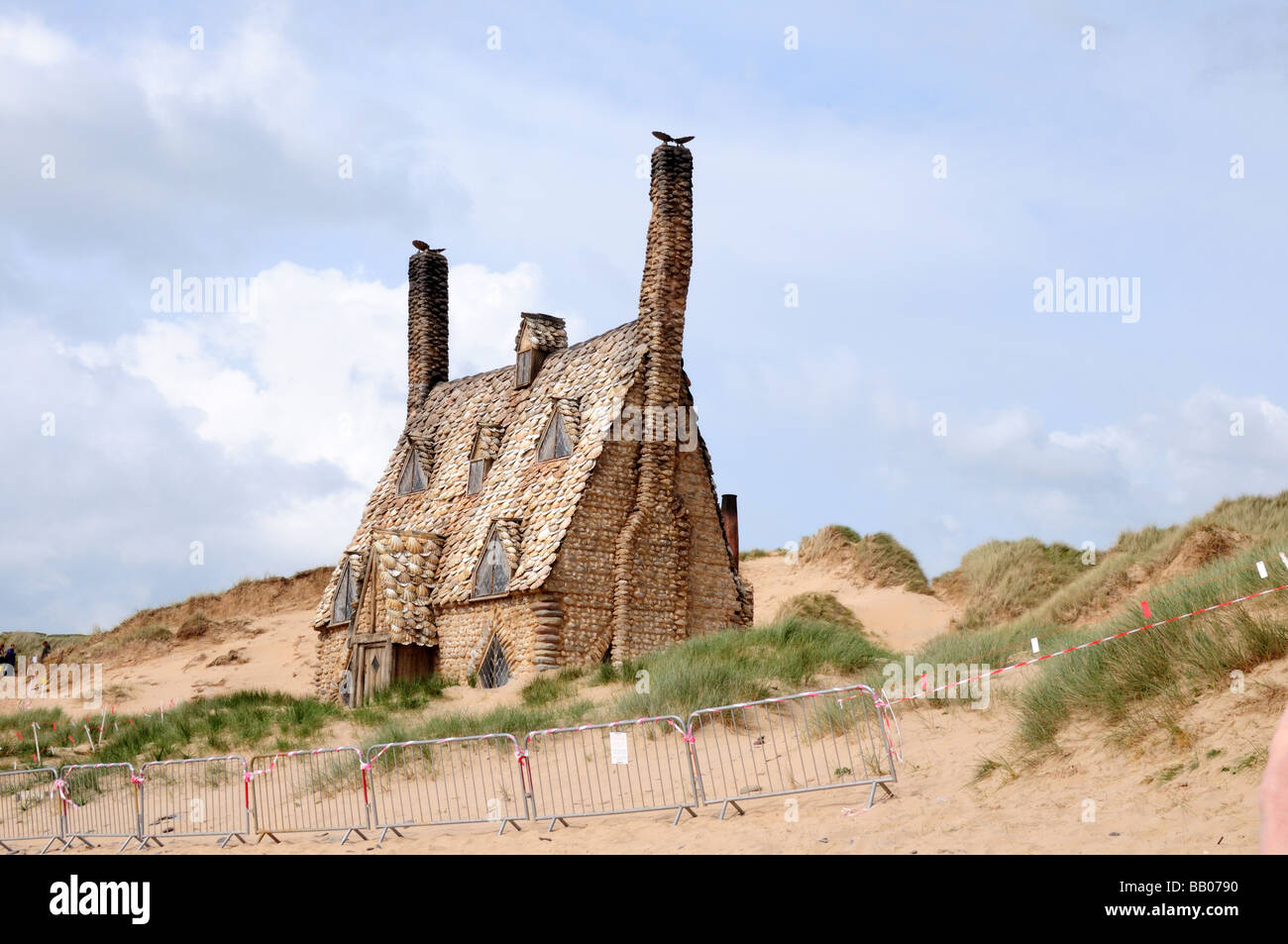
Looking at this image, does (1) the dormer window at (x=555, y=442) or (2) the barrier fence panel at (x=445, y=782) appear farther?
(1) the dormer window at (x=555, y=442)

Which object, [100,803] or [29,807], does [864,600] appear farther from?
[29,807]

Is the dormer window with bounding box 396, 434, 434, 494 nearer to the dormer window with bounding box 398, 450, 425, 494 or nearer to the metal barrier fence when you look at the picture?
the dormer window with bounding box 398, 450, 425, 494

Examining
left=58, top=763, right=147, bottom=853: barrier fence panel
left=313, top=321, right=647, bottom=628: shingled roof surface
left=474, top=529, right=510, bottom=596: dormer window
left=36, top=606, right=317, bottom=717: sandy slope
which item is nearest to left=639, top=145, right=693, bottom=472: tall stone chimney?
left=313, top=321, right=647, bottom=628: shingled roof surface

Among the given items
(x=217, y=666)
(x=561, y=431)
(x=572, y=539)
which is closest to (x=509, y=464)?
(x=561, y=431)

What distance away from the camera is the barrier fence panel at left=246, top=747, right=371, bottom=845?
17.3 meters

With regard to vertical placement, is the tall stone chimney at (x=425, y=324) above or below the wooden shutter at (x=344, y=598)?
above

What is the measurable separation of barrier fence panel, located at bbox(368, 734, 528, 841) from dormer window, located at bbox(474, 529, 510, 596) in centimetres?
865

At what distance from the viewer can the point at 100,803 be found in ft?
70.8

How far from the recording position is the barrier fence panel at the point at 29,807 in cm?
2022

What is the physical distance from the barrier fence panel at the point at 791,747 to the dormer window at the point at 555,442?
39.8ft

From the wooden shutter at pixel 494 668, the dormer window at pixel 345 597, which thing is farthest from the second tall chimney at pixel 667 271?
the dormer window at pixel 345 597

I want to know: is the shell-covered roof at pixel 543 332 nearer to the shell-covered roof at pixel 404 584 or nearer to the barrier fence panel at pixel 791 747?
the shell-covered roof at pixel 404 584
